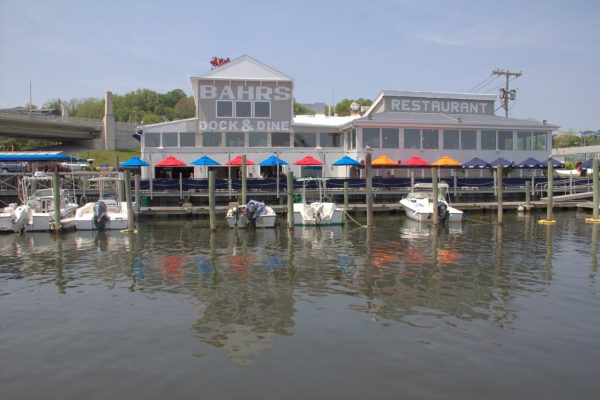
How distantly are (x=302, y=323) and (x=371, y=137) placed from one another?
32231mm

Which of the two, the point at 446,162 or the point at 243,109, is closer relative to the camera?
the point at 446,162

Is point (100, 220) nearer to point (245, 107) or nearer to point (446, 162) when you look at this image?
point (245, 107)

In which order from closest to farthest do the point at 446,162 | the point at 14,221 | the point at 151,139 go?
the point at 14,221 → the point at 446,162 → the point at 151,139

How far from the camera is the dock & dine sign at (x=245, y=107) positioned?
138 feet

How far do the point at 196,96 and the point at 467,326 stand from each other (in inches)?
1372

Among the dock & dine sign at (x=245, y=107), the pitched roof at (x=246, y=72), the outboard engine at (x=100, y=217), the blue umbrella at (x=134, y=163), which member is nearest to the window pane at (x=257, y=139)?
the dock & dine sign at (x=245, y=107)

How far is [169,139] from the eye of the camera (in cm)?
4178

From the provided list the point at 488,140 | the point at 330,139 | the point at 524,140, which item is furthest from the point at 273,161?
the point at 524,140

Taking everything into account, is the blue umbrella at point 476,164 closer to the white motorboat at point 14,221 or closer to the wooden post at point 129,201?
the wooden post at point 129,201

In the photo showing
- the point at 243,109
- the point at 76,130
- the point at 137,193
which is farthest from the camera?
the point at 76,130

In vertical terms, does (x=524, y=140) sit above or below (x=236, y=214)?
above

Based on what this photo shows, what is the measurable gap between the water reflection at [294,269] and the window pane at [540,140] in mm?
18272

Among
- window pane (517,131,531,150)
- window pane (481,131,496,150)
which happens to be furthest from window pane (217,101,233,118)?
window pane (517,131,531,150)

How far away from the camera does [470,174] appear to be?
43.7 m
